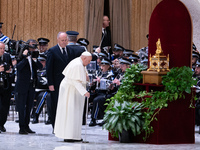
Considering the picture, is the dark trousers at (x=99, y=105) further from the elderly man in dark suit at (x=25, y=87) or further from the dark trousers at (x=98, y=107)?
the elderly man in dark suit at (x=25, y=87)

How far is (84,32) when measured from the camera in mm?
12828

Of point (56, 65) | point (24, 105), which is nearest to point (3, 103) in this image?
point (24, 105)

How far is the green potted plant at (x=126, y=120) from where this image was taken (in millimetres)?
6578

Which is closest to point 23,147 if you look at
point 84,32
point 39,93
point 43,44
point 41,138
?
point 41,138

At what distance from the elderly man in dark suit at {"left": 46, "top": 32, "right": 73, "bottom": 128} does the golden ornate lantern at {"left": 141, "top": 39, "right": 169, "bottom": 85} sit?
1733 millimetres

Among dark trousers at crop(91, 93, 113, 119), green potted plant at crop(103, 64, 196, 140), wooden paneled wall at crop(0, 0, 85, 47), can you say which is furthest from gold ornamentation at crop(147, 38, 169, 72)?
wooden paneled wall at crop(0, 0, 85, 47)

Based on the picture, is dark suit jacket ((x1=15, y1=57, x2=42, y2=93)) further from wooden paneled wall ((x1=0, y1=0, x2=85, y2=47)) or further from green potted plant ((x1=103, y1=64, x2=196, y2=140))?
wooden paneled wall ((x1=0, y1=0, x2=85, y2=47))

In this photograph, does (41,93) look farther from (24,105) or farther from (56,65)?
(56,65)

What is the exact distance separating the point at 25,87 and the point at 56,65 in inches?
26.9

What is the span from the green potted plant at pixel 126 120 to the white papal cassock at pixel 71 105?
0.50 metres

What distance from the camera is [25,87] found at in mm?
7832

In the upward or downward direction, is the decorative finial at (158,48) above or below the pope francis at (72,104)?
above

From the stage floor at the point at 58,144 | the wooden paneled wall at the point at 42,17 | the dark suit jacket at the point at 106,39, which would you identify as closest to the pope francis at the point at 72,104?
the stage floor at the point at 58,144

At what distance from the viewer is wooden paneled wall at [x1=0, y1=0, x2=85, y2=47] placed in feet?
42.7
